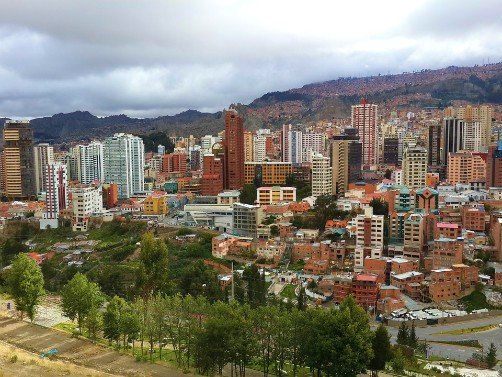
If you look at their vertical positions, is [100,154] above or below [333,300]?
above

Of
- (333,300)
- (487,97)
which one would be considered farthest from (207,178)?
(487,97)

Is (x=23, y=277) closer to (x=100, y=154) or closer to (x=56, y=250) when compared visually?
(x=56, y=250)

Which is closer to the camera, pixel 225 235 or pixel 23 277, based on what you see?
pixel 23 277

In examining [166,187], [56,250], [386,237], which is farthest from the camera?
[166,187]

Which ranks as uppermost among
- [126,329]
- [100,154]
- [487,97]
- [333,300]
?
[487,97]

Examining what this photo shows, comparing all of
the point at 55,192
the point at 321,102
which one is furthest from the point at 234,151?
the point at 321,102

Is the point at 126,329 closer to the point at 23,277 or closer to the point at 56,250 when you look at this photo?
the point at 23,277

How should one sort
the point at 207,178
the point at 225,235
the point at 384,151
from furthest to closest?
the point at 384,151, the point at 207,178, the point at 225,235
